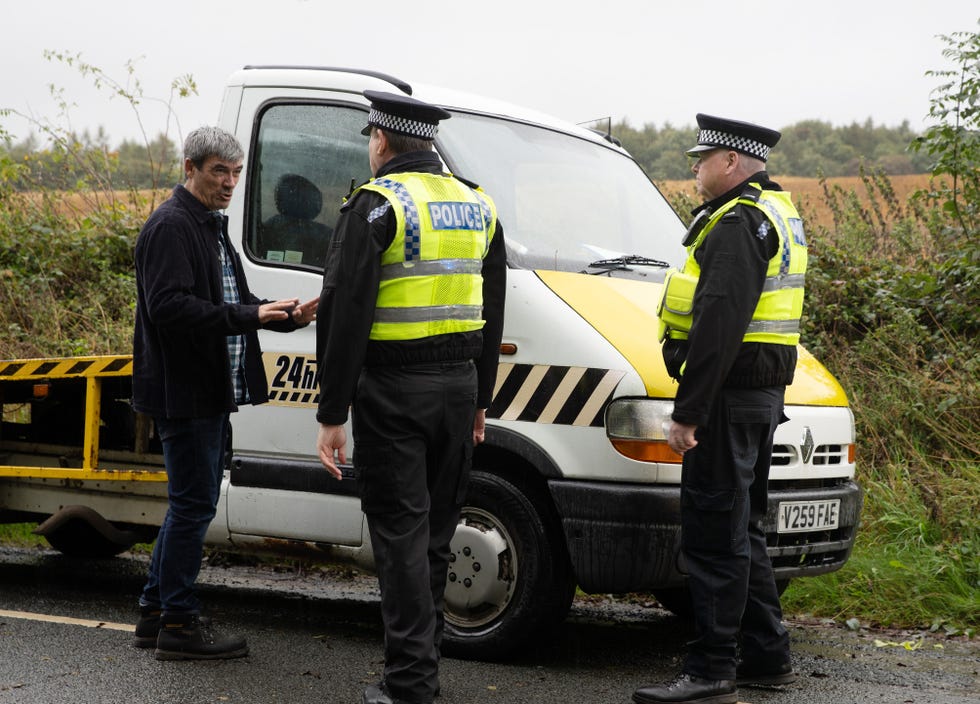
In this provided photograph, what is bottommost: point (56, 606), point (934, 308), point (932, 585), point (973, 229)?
point (56, 606)

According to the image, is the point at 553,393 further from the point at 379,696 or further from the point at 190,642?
the point at 190,642

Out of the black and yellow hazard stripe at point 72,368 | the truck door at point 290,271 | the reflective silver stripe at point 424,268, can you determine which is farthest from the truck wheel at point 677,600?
the black and yellow hazard stripe at point 72,368

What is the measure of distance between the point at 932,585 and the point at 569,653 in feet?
6.19

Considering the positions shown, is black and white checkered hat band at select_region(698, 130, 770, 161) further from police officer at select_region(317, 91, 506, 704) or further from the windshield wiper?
police officer at select_region(317, 91, 506, 704)

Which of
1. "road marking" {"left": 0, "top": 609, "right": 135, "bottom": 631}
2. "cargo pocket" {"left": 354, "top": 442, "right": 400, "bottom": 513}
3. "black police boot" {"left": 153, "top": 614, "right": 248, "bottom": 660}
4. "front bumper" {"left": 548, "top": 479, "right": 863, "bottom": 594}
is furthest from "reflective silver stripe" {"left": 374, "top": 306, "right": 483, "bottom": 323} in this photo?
"road marking" {"left": 0, "top": 609, "right": 135, "bottom": 631}

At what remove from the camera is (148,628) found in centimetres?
467

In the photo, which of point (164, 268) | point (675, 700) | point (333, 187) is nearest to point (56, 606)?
point (164, 268)

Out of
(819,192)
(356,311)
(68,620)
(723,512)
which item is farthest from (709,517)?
(819,192)

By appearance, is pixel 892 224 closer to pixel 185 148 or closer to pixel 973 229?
pixel 973 229

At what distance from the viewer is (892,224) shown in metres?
9.51

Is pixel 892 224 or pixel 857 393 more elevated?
pixel 892 224

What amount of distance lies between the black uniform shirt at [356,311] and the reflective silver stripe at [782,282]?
110cm

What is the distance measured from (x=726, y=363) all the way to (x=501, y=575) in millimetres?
1201

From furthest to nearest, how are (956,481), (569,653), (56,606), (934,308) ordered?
(934,308)
(956,481)
(56,606)
(569,653)
